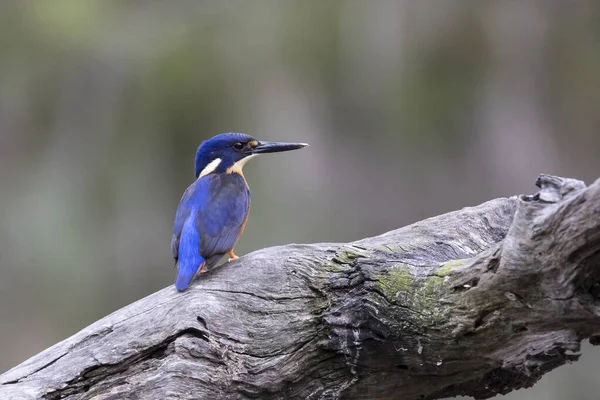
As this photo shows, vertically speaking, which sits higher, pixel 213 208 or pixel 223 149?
pixel 223 149

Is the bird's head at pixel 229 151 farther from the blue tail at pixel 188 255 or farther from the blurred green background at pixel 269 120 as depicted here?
the blurred green background at pixel 269 120

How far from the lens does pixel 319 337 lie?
2.28 m

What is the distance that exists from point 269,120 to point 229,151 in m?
2.58

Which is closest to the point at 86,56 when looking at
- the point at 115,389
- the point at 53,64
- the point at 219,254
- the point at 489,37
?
the point at 53,64

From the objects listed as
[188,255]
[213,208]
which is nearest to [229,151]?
[213,208]

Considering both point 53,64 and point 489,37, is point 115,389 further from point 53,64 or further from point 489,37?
point 53,64

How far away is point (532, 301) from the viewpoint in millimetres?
1863

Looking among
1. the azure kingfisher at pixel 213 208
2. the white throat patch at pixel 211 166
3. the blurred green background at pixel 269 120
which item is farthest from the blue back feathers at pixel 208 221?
the blurred green background at pixel 269 120

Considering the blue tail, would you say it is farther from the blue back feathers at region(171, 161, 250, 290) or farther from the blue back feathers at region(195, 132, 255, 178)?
the blue back feathers at region(195, 132, 255, 178)

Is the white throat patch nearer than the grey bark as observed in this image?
No

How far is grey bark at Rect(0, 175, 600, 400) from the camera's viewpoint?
6.61 feet

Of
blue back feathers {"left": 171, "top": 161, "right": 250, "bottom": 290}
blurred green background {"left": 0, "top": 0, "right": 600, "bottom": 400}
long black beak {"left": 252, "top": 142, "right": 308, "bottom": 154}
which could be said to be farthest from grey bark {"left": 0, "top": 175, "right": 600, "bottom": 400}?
blurred green background {"left": 0, "top": 0, "right": 600, "bottom": 400}

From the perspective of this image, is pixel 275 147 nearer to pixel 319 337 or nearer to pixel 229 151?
pixel 229 151

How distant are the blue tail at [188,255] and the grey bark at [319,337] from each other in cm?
5
